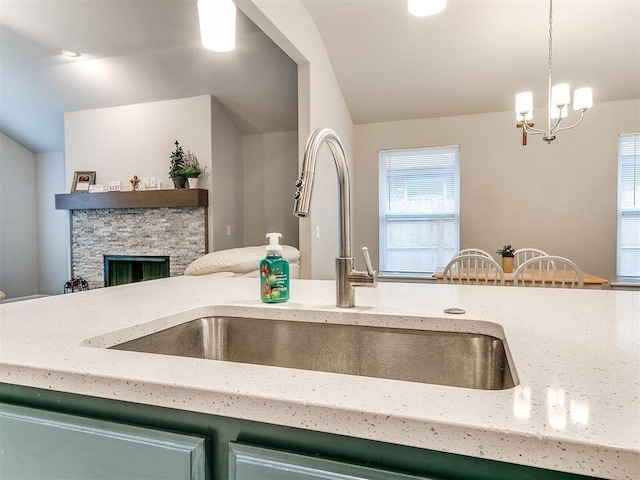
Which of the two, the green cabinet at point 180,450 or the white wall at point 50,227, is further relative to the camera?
the white wall at point 50,227

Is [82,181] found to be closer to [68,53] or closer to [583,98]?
[68,53]

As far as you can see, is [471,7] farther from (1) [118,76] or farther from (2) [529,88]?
(1) [118,76]

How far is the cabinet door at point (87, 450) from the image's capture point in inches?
19.6

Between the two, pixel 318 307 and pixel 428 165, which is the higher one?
pixel 428 165

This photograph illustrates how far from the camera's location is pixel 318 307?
97 centimetres

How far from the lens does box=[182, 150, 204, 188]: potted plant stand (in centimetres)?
471

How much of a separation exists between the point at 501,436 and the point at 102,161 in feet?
19.5

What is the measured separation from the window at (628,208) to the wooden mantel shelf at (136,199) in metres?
4.57

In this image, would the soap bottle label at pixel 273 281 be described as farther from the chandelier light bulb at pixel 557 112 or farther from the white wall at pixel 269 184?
the white wall at pixel 269 184

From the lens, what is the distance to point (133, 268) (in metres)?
5.23

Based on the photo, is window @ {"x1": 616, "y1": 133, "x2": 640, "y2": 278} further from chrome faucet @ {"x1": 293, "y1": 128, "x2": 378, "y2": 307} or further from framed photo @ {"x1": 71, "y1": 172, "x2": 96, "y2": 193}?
framed photo @ {"x1": 71, "y1": 172, "x2": 96, "y2": 193}

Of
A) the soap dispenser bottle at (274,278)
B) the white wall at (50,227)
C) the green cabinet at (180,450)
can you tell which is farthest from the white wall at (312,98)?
the white wall at (50,227)

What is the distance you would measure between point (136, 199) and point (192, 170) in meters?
0.84

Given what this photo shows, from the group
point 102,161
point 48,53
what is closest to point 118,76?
point 48,53
